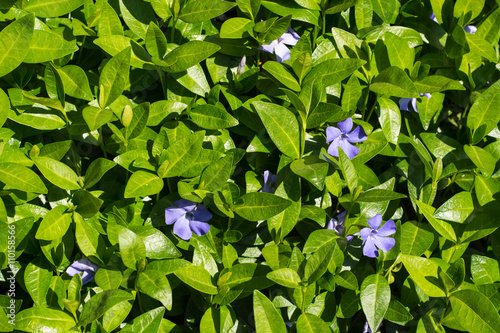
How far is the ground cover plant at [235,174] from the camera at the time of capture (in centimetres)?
145

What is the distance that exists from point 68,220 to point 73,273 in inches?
6.9

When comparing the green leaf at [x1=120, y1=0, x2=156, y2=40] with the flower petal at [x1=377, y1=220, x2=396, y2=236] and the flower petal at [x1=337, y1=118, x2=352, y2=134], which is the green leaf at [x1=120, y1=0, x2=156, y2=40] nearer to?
the flower petal at [x1=337, y1=118, x2=352, y2=134]

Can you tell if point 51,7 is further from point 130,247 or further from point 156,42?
point 130,247

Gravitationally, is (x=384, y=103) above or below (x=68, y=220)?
above

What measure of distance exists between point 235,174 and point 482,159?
0.86 m

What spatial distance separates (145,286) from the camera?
4.66ft

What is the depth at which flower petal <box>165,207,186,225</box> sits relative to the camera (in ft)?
5.01

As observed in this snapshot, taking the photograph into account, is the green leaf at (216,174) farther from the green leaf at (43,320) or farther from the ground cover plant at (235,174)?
the green leaf at (43,320)

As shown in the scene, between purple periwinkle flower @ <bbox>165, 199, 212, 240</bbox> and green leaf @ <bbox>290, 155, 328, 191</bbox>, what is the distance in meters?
0.32

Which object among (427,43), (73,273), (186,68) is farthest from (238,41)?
(73,273)

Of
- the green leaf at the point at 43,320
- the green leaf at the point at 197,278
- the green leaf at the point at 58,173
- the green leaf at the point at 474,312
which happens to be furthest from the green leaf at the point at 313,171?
the green leaf at the point at 43,320

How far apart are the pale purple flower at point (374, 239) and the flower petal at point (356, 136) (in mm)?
273

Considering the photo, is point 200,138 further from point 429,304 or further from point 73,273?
point 429,304

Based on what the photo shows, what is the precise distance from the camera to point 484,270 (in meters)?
1.63
